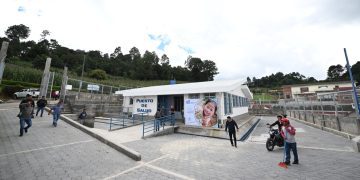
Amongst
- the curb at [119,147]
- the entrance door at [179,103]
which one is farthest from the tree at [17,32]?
the curb at [119,147]

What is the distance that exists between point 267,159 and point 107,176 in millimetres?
5767

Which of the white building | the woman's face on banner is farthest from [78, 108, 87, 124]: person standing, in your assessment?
the woman's face on banner

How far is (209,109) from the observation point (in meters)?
11.8

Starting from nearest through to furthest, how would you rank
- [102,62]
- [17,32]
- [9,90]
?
[9,90], [102,62], [17,32]

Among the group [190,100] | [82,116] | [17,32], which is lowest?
[82,116]

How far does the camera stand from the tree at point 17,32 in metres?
80.9

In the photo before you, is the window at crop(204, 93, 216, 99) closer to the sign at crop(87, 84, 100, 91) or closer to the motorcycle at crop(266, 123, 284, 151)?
the motorcycle at crop(266, 123, 284, 151)

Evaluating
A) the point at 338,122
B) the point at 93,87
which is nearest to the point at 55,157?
the point at 338,122

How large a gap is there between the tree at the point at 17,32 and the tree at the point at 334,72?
164m

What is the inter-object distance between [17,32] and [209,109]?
380 ft

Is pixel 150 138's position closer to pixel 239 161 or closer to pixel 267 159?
pixel 239 161

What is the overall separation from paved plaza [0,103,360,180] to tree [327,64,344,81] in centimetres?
10897

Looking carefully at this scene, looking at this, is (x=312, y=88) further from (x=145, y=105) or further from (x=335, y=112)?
(x=145, y=105)

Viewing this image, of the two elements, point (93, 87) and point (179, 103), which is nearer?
point (179, 103)
